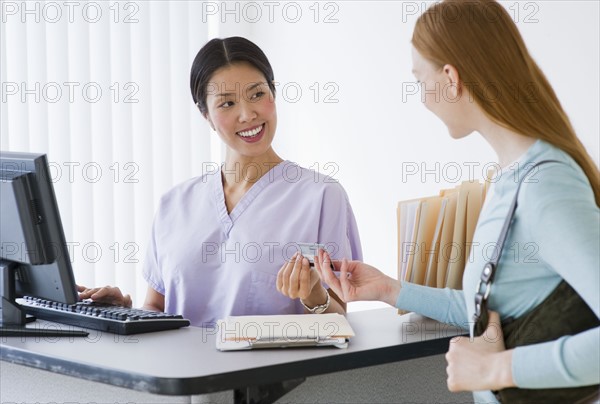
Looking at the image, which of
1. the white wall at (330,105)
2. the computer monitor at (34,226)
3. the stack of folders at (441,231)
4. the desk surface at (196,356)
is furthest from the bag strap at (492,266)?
the white wall at (330,105)

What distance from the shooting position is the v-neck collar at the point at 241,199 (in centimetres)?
216

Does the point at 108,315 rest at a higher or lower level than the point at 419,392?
higher

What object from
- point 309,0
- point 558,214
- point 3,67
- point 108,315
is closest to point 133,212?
point 3,67

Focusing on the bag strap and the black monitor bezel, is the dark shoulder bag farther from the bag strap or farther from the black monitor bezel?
the black monitor bezel

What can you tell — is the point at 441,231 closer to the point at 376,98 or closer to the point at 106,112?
the point at 376,98

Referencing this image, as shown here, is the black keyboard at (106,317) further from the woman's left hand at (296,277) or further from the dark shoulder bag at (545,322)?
the dark shoulder bag at (545,322)

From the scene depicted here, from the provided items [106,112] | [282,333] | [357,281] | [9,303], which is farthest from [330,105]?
[282,333]

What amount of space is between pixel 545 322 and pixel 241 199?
1062 millimetres

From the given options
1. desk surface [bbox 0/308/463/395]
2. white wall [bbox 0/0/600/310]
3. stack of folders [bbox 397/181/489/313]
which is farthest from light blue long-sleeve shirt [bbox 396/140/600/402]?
white wall [bbox 0/0/600/310]

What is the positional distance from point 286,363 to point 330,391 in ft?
0.84

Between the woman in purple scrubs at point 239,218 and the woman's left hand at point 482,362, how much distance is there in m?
0.68

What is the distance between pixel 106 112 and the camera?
3494 millimetres

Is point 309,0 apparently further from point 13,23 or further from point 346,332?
point 346,332

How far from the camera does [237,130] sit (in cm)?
217
